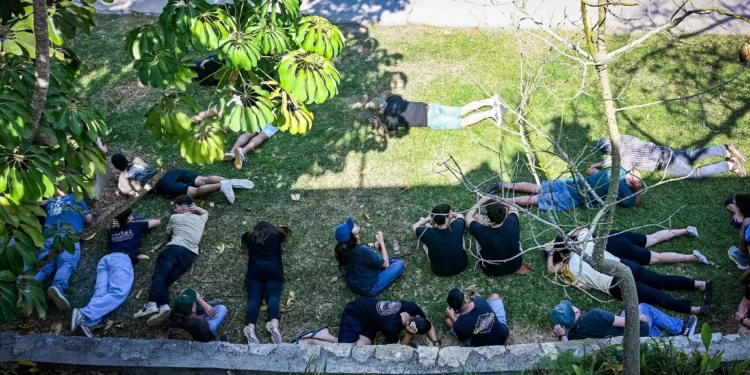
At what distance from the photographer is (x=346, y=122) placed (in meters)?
9.12

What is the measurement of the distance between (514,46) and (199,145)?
21.0 ft

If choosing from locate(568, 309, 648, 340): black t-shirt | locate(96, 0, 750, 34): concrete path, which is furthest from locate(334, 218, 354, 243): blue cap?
locate(96, 0, 750, 34): concrete path

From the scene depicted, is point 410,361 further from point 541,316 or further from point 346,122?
point 346,122

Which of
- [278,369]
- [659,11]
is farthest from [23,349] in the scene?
[659,11]

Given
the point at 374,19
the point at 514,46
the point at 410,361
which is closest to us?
the point at 410,361

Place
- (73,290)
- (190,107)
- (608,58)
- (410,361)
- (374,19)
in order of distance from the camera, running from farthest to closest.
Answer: (374,19)
(73,290)
(410,361)
(190,107)
(608,58)

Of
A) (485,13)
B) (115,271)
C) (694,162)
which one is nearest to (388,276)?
(115,271)

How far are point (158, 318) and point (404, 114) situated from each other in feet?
12.9

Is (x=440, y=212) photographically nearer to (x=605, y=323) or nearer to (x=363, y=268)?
(x=363, y=268)

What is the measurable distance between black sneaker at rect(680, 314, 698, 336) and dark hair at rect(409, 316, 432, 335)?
236cm

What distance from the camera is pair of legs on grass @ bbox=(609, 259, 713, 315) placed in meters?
6.50

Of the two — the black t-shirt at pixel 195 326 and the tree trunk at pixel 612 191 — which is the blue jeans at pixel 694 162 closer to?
the tree trunk at pixel 612 191

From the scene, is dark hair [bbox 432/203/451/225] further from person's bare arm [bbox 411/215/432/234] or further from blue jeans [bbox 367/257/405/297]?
blue jeans [bbox 367/257/405/297]

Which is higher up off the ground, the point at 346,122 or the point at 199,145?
the point at 199,145
